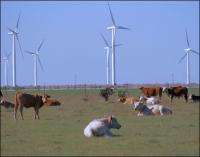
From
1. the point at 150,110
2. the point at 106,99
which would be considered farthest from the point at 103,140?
the point at 106,99

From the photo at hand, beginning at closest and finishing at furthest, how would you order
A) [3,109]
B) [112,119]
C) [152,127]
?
[112,119], [152,127], [3,109]

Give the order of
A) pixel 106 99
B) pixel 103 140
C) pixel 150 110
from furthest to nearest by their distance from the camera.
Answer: pixel 106 99, pixel 150 110, pixel 103 140

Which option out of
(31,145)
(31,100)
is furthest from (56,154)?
(31,100)

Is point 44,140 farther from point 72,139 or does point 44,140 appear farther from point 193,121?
point 193,121

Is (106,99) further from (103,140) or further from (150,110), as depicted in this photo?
(103,140)

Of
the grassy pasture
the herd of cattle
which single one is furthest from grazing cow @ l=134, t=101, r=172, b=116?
the grassy pasture

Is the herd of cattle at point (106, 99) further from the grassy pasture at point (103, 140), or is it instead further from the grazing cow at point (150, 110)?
the grassy pasture at point (103, 140)

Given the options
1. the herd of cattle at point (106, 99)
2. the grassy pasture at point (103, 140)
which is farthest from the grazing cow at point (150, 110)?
the grassy pasture at point (103, 140)

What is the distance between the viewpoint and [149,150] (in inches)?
629

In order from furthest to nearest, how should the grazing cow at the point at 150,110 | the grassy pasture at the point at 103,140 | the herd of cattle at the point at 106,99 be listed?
the grazing cow at the point at 150,110 → the herd of cattle at the point at 106,99 → the grassy pasture at the point at 103,140

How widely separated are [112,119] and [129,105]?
18.6 m

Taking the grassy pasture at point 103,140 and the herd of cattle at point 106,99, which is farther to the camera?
the herd of cattle at point 106,99

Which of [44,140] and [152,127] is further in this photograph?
[152,127]

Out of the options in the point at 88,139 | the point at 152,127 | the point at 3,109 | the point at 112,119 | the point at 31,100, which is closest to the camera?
the point at 88,139
